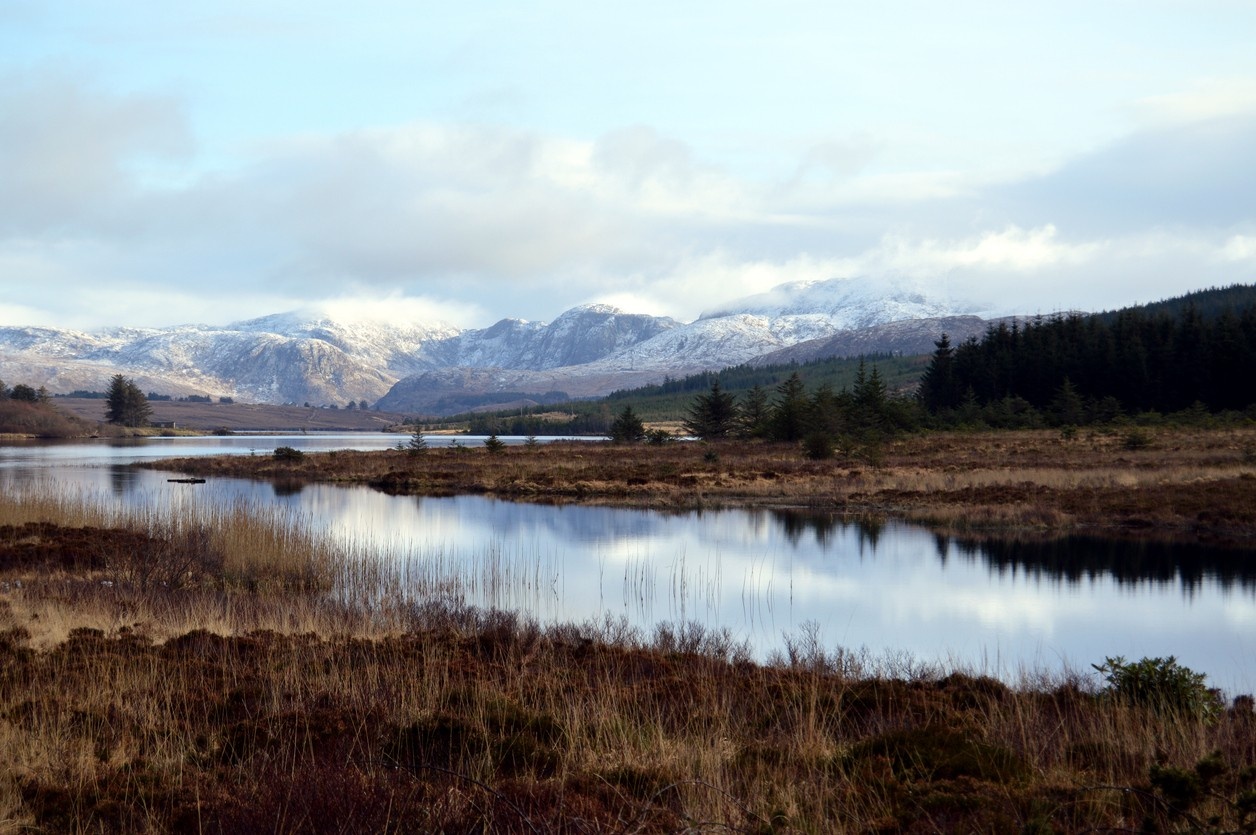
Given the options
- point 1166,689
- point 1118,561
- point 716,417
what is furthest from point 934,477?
point 716,417

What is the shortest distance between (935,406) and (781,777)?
90111mm

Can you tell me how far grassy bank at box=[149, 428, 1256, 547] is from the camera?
101 feet

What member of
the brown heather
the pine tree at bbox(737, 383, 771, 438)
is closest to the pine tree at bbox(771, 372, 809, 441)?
the pine tree at bbox(737, 383, 771, 438)

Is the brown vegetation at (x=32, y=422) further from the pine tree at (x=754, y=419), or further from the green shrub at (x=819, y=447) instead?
the green shrub at (x=819, y=447)

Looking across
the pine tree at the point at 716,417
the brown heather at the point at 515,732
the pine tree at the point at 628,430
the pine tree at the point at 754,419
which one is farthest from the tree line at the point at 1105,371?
the brown heather at the point at 515,732

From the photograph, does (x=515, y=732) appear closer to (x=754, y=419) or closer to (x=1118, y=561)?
(x=1118, y=561)

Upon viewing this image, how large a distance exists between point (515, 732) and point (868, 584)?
48.9ft

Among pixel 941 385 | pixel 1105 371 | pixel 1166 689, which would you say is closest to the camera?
pixel 1166 689

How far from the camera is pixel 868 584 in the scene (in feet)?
73.2

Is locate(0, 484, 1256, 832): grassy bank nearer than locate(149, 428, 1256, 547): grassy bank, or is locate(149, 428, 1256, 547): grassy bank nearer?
locate(0, 484, 1256, 832): grassy bank

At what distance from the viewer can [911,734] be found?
8.61 metres

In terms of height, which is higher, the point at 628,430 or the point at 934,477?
the point at 628,430

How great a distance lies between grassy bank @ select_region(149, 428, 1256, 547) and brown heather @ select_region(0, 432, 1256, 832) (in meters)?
18.1

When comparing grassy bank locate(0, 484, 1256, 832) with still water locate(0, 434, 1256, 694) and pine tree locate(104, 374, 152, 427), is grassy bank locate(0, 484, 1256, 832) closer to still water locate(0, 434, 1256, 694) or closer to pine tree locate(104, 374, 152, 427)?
still water locate(0, 434, 1256, 694)
